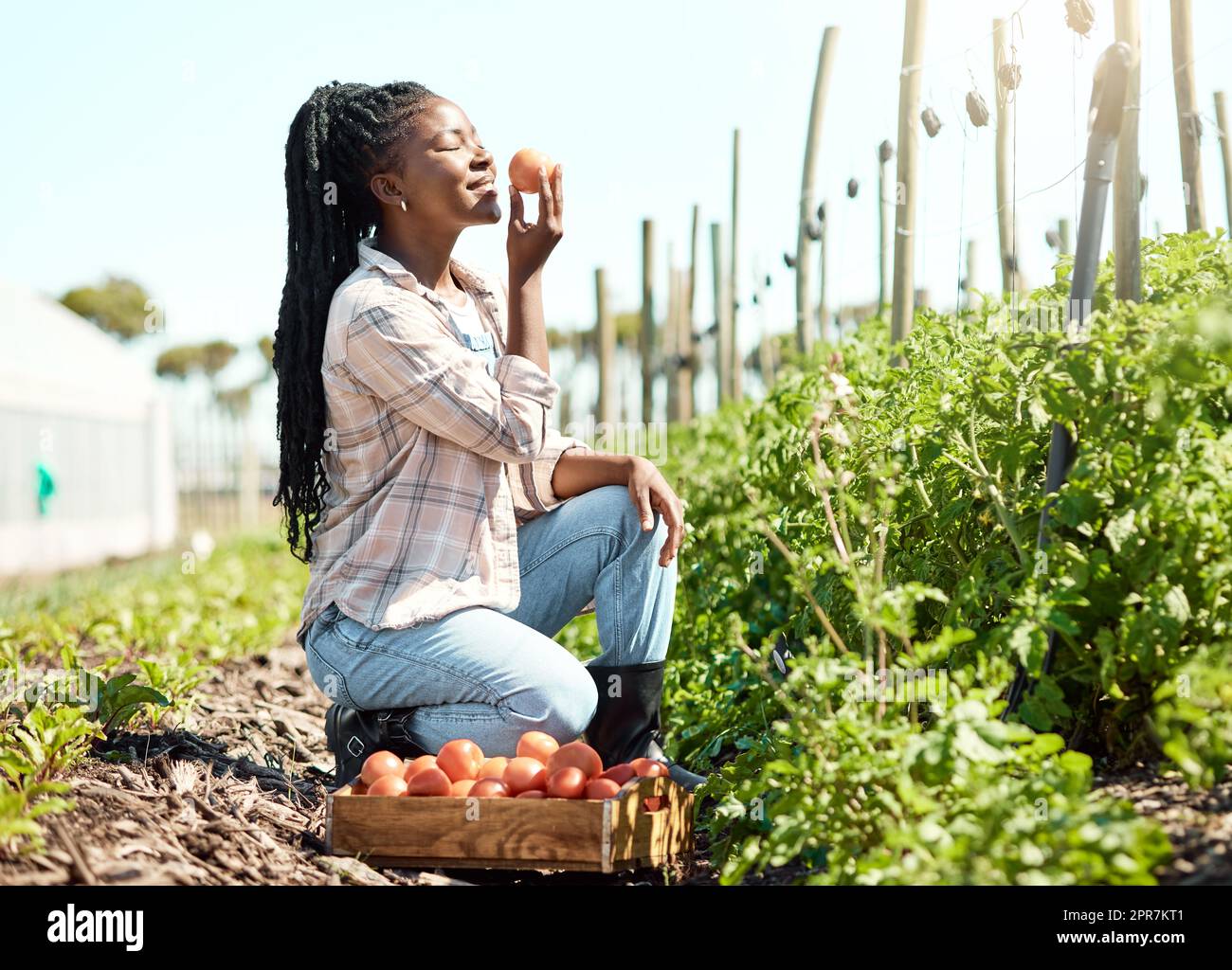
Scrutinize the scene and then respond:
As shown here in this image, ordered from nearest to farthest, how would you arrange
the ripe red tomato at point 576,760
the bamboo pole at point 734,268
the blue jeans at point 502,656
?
1. the ripe red tomato at point 576,760
2. the blue jeans at point 502,656
3. the bamboo pole at point 734,268

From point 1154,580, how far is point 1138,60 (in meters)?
1.14

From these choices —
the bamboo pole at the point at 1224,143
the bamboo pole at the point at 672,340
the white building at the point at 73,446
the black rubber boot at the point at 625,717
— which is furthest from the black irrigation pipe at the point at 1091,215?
the white building at the point at 73,446

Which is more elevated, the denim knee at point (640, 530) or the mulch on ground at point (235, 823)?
the denim knee at point (640, 530)

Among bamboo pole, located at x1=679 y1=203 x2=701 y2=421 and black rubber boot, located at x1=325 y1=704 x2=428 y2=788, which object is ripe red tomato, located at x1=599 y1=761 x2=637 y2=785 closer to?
black rubber boot, located at x1=325 y1=704 x2=428 y2=788

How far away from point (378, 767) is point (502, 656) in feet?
1.17

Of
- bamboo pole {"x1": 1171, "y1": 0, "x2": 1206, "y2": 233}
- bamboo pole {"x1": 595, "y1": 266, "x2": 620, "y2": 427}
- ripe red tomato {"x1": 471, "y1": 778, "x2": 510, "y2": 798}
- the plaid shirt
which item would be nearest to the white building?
bamboo pole {"x1": 595, "y1": 266, "x2": 620, "y2": 427}

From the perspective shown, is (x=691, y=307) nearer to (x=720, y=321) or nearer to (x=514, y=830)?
(x=720, y=321)

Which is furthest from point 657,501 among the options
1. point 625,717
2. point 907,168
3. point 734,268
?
point 734,268

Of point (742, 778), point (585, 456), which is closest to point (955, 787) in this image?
point (742, 778)

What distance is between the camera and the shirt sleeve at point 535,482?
10.2ft

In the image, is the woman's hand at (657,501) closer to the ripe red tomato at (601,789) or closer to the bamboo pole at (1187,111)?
the ripe red tomato at (601,789)

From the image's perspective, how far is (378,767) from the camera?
245cm

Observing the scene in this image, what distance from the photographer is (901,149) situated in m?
4.22
